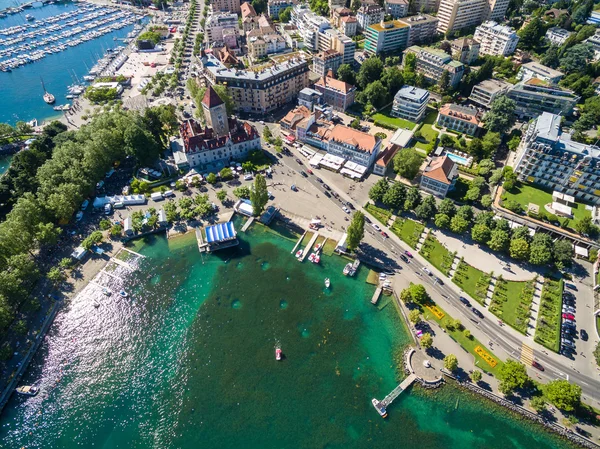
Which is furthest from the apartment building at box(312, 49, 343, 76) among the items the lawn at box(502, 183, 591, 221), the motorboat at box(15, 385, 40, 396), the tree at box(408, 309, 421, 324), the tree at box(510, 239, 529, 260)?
the motorboat at box(15, 385, 40, 396)

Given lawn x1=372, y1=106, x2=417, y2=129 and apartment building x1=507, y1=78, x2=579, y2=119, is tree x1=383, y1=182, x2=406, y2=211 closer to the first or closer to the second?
lawn x1=372, y1=106, x2=417, y2=129

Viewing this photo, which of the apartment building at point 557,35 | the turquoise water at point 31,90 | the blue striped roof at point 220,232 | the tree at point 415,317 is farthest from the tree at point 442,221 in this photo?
the turquoise water at point 31,90

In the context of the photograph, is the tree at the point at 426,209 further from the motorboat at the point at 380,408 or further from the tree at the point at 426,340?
the motorboat at the point at 380,408

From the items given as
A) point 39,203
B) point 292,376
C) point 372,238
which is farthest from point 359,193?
point 39,203

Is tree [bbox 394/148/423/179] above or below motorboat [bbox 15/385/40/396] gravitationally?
above

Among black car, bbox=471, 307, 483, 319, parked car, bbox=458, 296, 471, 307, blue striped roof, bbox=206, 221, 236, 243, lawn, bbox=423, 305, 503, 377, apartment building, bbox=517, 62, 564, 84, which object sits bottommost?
lawn, bbox=423, 305, 503, 377

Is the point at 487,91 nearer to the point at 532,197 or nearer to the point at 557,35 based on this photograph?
the point at 532,197
